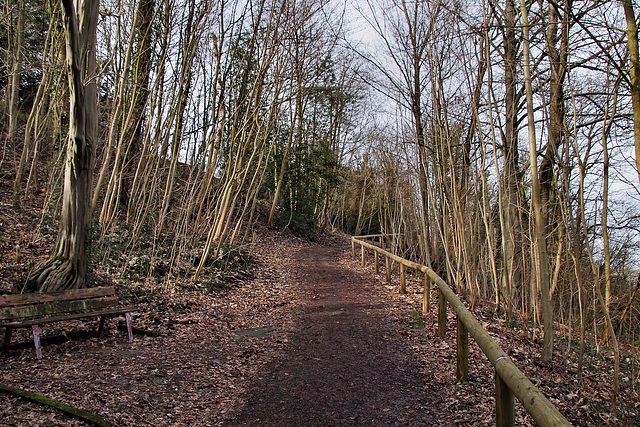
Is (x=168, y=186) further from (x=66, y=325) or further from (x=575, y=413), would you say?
(x=575, y=413)

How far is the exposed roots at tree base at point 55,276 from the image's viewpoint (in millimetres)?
5418

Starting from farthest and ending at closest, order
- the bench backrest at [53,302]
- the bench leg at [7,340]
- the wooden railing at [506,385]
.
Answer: the bench backrest at [53,302] < the bench leg at [7,340] < the wooden railing at [506,385]

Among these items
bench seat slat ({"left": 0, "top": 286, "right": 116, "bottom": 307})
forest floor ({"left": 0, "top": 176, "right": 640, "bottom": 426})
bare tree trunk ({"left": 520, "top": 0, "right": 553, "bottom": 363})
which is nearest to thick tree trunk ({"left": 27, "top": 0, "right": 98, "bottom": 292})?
forest floor ({"left": 0, "top": 176, "right": 640, "bottom": 426})

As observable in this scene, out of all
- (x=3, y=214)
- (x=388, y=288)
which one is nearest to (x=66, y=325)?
(x=3, y=214)

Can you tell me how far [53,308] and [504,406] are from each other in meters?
4.62

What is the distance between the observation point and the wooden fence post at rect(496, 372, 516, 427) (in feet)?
8.84

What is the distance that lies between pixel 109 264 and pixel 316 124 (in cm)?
1702

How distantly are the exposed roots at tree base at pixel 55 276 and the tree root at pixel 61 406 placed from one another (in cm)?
255

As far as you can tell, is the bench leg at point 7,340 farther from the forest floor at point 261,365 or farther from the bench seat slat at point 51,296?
the bench seat slat at point 51,296

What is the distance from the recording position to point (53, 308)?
15.4ft

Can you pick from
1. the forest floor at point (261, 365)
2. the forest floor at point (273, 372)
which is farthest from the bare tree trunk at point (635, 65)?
the forest floor at point (273, 372)

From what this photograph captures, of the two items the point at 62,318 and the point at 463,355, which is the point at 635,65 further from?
the point at 62,318

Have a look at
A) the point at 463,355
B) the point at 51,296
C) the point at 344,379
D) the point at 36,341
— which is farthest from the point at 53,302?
the point at 463,355

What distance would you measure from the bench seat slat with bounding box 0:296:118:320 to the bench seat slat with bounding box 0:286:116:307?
0.06m
